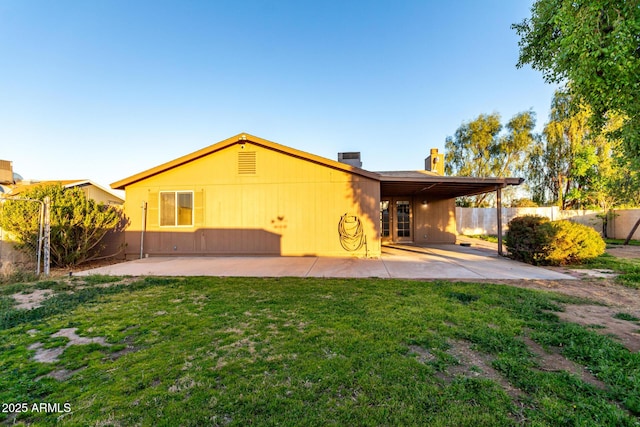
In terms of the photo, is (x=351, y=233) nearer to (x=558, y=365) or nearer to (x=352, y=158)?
(x=352, y=158)

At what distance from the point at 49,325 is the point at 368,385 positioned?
12.1 feet

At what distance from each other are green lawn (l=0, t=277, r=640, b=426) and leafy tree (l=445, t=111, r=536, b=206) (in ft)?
65.6

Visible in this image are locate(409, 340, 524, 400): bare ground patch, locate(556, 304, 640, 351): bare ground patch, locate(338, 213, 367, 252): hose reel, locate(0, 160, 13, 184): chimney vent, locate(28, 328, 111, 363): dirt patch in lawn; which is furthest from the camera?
locate(0, 160, 13, 184): chimney vent

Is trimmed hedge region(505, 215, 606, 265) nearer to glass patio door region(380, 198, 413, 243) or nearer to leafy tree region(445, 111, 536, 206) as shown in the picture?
glass patio door region(380, 198, 413, 243)

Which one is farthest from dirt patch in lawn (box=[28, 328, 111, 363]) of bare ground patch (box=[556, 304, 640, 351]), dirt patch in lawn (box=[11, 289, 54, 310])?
bare ground patch (box=[556, 304, 640, 351])

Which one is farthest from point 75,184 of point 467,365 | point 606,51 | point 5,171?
point 606,51

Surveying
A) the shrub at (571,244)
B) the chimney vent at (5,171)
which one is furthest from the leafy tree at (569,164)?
the chimney vent at (5,171)

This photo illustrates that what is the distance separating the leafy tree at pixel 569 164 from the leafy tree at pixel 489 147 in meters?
0.99

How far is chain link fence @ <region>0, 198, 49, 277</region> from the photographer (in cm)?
640

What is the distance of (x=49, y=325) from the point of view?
10.0 ft

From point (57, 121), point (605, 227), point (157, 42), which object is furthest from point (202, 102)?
point (605, 227)

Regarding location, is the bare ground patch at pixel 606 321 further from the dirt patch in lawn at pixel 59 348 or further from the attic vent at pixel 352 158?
the attic vent at pixel 352 158

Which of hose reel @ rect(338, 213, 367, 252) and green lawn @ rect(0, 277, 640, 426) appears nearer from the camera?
green lawn @ rect(0, 277, 640, 426)

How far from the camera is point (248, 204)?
28.5ft
